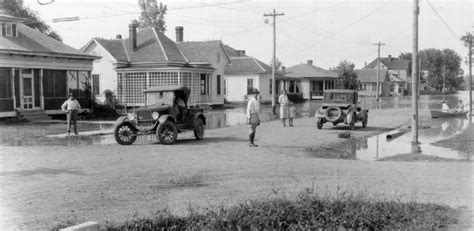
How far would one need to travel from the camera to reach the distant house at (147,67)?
37.9 metres

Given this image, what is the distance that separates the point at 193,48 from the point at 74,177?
34410 mm

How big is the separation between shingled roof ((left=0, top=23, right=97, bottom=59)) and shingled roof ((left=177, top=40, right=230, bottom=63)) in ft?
43.4

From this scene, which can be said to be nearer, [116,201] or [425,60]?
[116,201]

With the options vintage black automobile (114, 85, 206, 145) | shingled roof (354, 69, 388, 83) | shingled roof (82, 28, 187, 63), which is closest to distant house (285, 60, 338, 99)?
shingled roof (354, 69, 388, 83)

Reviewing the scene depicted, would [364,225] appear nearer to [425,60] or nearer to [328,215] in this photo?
[328,215]

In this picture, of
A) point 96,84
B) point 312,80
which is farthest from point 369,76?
point 96,84

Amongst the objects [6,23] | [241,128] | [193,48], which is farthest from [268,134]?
[193,48]

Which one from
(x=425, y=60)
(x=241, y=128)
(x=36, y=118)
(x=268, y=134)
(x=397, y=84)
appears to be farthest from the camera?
(x=425, y=60)

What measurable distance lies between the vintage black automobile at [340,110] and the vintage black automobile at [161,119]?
7.04 metres

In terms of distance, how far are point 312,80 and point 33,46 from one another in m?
47.4

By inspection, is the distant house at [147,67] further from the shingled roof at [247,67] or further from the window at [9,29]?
the window at [9,29]

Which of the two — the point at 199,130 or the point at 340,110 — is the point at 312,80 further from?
the point at 199,130

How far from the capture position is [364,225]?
264 inches

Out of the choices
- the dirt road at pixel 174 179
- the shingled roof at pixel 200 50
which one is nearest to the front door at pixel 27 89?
the dirt road at pixel 174 179
